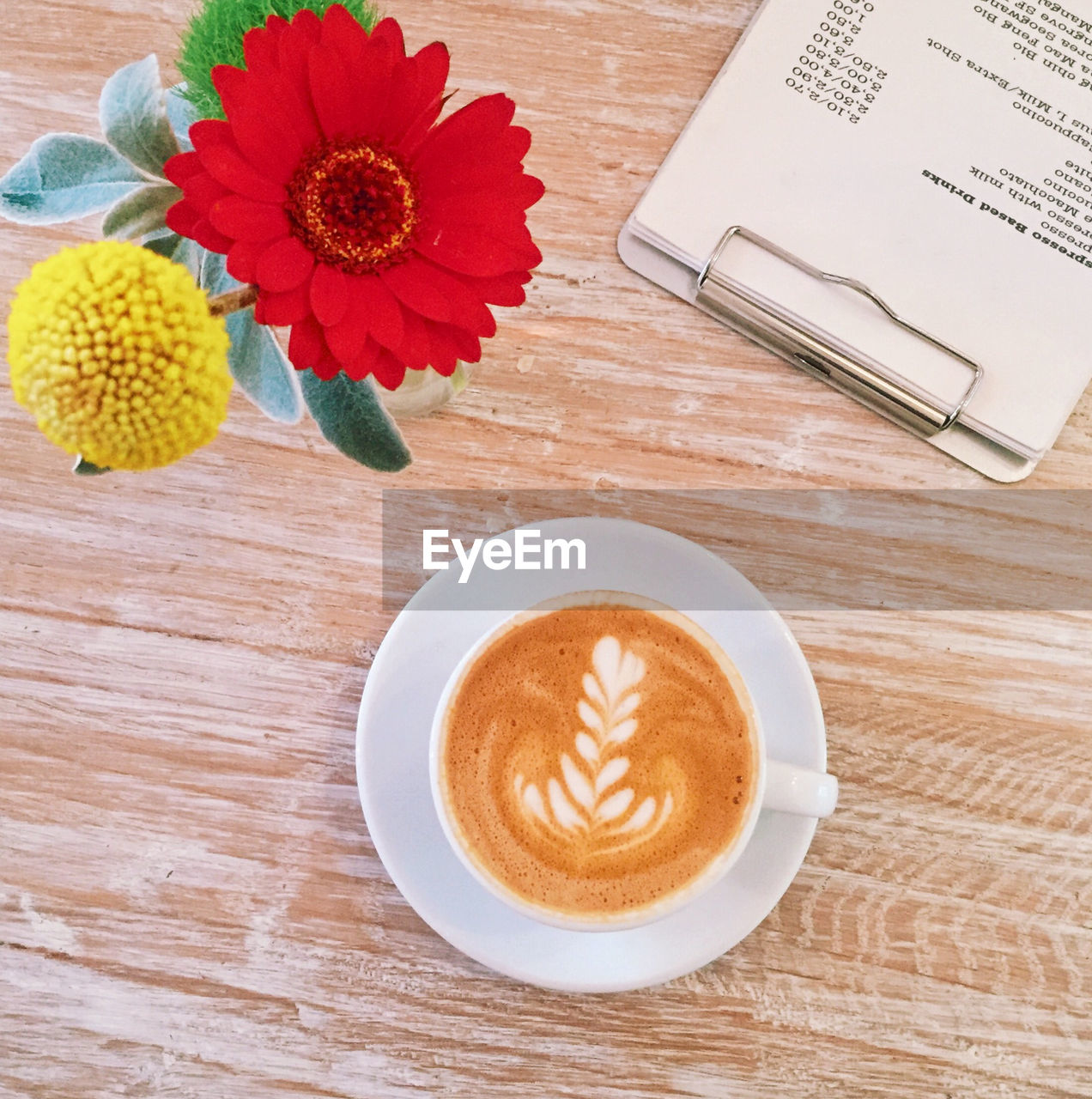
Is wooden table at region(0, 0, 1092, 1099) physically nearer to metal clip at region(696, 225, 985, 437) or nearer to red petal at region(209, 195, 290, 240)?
metal clip at region(696, 225, 985, 437)

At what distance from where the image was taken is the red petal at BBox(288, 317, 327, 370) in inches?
18.0

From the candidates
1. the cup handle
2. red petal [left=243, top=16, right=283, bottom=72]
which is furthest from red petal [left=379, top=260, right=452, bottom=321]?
the cup handle

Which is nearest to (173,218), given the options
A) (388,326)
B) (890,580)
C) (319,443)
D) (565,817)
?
(388,326)

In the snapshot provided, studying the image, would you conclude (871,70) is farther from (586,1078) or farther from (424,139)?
(586,1078)

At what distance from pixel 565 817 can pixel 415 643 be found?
16 cm

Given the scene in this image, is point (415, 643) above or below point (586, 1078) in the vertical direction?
above

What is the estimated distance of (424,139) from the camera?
1.57 ft

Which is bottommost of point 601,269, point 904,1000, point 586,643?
point 904,1000

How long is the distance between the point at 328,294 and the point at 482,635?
11.5 inches

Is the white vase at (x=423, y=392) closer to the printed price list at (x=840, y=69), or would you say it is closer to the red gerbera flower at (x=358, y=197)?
the red gerbera flower at (x=358, y=197)

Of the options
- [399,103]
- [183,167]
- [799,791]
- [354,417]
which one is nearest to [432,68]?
[399,103]

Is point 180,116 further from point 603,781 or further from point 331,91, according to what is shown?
point 603,781

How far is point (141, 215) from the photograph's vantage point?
0.60 metres

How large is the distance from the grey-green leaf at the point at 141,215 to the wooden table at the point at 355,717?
0.13 meters
